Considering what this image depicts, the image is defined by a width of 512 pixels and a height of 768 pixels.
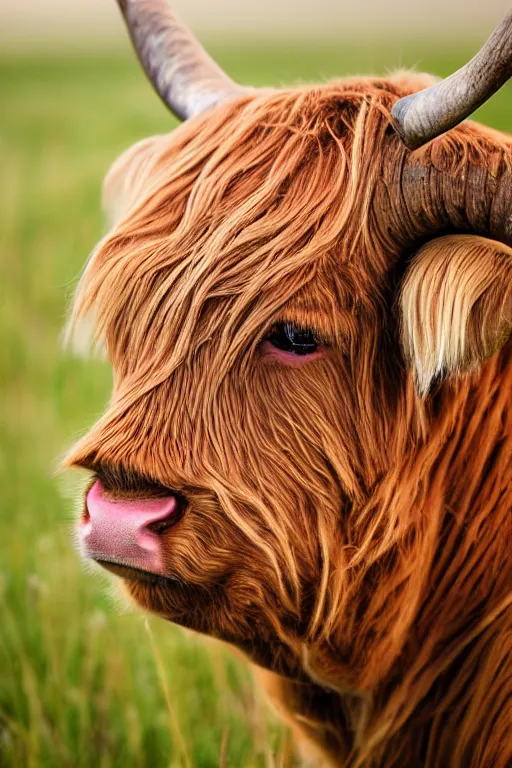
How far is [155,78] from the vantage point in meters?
2.30

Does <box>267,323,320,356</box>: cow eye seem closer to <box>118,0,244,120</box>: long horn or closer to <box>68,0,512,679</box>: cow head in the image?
<box>68,0,512,679</box>: cow head

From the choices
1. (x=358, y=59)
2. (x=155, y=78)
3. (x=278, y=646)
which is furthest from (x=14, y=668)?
(x=358, y=59)

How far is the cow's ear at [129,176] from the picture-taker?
6.70 ft

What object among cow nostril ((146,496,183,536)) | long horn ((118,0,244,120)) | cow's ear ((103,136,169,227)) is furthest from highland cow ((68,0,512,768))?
long horn ((118,0,244,120))

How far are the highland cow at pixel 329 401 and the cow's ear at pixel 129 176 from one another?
0.43 feet

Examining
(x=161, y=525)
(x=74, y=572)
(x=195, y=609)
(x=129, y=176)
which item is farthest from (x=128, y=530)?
(x=74, y=572)

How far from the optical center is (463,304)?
158 cm

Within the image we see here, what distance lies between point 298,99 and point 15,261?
4509 mm

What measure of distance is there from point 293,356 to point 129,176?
73cm

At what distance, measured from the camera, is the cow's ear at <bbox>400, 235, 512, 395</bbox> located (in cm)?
157

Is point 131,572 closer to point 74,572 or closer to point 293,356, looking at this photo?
point 293,356

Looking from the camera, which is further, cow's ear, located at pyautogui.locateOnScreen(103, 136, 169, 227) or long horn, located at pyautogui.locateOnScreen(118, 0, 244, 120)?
long horn, located at pyautogui.locateOnScreen(118, 0, 244, 120)

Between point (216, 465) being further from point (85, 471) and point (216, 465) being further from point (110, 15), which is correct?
point (110, 15)

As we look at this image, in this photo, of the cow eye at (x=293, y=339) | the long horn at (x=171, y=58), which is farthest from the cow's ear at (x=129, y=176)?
the cow eye at (x=293, y=339)
